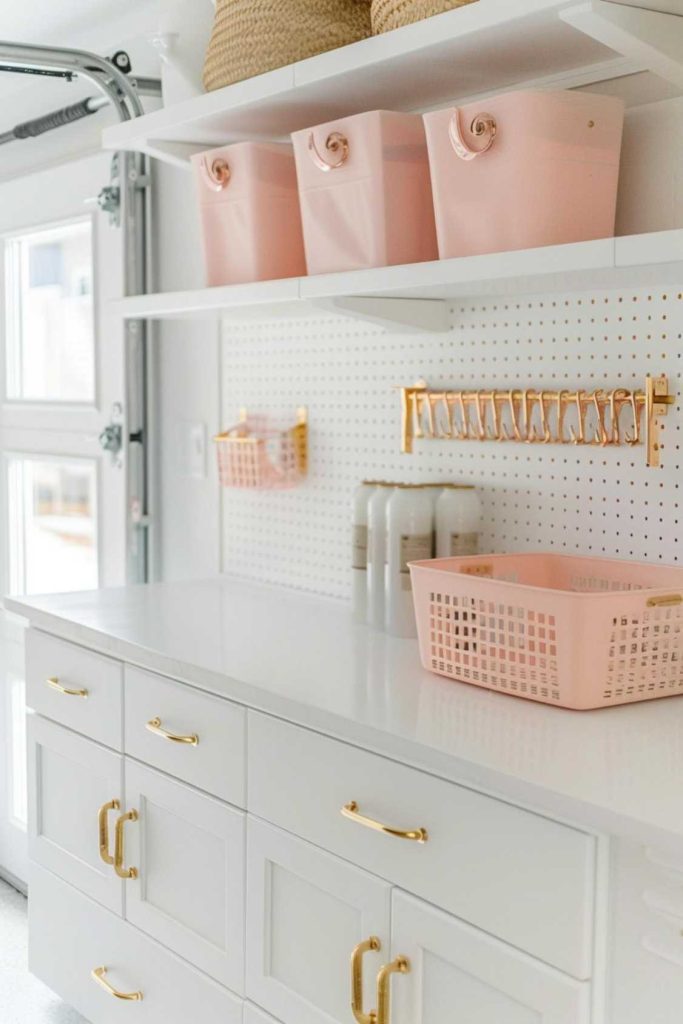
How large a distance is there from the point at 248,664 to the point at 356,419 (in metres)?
0.73

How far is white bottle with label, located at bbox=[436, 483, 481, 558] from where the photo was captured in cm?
220

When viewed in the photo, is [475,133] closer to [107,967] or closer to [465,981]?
[465,981]

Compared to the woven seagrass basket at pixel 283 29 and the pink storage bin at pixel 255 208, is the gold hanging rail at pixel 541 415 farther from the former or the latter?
the woven seagrass basket at pixel 283 29

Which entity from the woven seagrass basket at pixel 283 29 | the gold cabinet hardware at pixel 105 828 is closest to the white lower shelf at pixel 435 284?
the woven seagrass basket at pixel 283 29

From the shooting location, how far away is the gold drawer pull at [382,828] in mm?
1600

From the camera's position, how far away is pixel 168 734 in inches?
84.0

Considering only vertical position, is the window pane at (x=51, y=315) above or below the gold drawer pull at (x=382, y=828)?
above

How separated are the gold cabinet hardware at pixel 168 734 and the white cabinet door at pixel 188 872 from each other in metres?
0.08

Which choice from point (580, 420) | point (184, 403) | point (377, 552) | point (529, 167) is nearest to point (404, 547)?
point (377, 552)

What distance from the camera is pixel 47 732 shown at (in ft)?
8.46

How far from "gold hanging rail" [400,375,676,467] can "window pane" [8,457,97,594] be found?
125cm

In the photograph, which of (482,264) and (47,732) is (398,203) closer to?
(482,264)

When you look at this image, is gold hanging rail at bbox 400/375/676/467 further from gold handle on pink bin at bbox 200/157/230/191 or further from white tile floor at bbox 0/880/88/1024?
white tile floor at bbox 0/880/88/1024

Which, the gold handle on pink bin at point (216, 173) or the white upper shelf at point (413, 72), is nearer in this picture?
the white upper shelf at point (413, 72)
